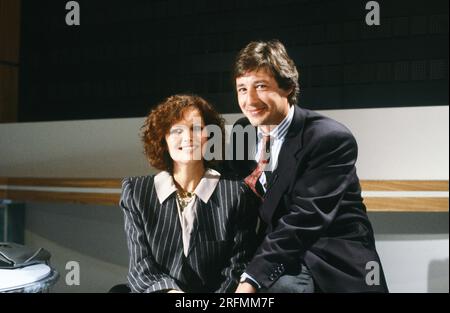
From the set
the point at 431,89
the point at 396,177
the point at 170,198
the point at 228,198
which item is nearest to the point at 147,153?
the point at 170,198

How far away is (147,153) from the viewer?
1997 mm

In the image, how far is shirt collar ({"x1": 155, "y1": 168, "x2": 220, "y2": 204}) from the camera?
1.93 m

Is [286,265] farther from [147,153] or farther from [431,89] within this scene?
[431,89]

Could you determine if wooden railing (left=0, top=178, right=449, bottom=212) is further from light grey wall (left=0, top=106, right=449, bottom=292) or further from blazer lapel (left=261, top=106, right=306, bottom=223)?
blazer lapel (left=261, top=106, right=306, bottom=223)

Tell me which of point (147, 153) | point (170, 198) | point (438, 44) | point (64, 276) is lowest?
point (64, 276)

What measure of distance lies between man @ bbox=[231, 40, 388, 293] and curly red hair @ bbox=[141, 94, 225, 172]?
16 cm

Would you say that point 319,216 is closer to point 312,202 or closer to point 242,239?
point 312,202

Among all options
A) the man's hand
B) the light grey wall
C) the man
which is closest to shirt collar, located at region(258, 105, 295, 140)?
the man

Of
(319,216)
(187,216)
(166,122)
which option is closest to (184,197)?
(187,216)

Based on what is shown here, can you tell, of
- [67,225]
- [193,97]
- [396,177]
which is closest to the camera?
[396,177]

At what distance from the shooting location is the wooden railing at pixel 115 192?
70.1 inches

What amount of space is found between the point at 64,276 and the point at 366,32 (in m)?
1.55

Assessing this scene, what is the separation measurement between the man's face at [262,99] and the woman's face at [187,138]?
0.19 meters

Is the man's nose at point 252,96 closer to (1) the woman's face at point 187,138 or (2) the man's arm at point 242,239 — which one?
(1) the woman's face at point 187,138
